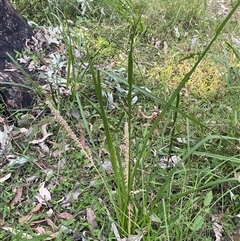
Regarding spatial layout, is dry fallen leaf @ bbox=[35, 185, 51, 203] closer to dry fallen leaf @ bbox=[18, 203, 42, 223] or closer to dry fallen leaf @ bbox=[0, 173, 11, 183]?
dry fallen leaf @ bbox=[18, 203, 42, 223]

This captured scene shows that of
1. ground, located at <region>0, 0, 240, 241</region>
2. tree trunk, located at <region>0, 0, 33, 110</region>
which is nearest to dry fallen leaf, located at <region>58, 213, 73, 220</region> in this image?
ground, located at <region>0, 0, 240, 241</region>

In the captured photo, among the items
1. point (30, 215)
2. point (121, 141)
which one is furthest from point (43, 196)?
point (121, 141)

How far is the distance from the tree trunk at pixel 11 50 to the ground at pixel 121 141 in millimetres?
70

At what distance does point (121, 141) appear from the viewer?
2.21m

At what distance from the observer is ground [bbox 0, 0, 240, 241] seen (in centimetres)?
166

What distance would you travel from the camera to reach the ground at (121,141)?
65.2 inches

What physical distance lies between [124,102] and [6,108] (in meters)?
0.77

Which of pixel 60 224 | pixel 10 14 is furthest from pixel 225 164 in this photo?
pixel 10 14

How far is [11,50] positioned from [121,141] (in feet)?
3.55

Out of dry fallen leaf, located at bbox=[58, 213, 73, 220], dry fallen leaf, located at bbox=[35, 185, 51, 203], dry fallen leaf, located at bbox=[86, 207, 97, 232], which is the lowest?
dry fallen leaf, located at bbox=[35, 185, 51, 203]

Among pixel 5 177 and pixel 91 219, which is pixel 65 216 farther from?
pixel 5 177

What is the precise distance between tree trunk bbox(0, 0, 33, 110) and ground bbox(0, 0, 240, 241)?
0.07 meters

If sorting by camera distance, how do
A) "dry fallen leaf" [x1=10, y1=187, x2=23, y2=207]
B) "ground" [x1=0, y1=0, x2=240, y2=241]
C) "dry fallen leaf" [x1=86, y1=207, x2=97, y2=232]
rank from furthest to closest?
1. "dry fallen leaf" [x1=10, y1=187, x2=23, y2=207]
2. "dry fallen leaf" [x1=86, y1=207, x2=97, y2=232]
3. "ground" [x1=0, y1=0, x2=240, y2=241]

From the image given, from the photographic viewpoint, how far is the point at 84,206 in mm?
1897
